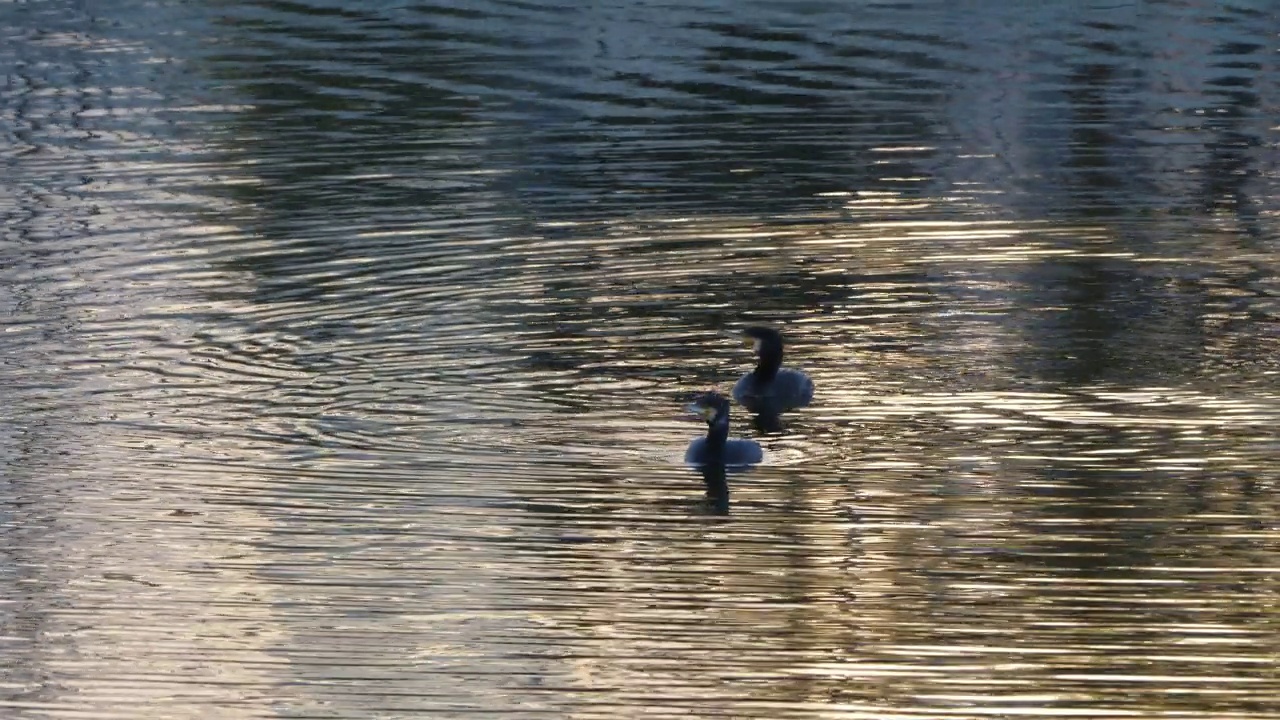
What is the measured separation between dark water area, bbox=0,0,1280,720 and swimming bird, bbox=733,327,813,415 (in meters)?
0.26

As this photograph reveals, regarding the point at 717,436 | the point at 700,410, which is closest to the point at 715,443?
the point at 717,436

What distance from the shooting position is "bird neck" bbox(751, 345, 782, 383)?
19.1m

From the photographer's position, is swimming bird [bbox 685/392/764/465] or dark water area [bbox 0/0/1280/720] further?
swimming bird [bbox 685/392/764/465]

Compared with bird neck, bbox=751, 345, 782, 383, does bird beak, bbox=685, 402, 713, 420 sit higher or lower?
higher

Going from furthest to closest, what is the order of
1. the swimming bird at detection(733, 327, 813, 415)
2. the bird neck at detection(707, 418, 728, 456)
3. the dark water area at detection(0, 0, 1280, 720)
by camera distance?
the swimming bird at detection(733, 327, 813, 415)
the bird neck at detection(707, 418, 728, 456)
the dark water area at detection(0, 0, 1280, 720)

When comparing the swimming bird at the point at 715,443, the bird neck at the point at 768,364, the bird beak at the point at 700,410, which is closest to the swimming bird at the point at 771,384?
the bird neck at the point at 768,364

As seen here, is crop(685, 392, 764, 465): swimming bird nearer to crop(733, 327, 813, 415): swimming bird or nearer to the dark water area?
the dark water area

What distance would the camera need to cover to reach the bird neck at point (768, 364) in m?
19.1

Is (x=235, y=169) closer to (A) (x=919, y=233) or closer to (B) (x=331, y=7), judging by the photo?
(A) (x=919, y=233)

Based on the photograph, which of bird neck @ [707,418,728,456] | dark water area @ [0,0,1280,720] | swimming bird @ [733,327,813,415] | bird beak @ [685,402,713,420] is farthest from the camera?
swimming bird @ [733,327,813,415]

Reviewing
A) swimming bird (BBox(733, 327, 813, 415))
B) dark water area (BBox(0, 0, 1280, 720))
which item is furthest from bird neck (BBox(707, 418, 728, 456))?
swimming bird (BBox(733, 327, 813, 415))

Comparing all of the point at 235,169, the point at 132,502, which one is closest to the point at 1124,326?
the point at 132,502

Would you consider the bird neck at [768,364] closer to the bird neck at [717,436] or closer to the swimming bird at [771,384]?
the swimming bird at [771,384]

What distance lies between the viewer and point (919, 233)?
25.2 m
